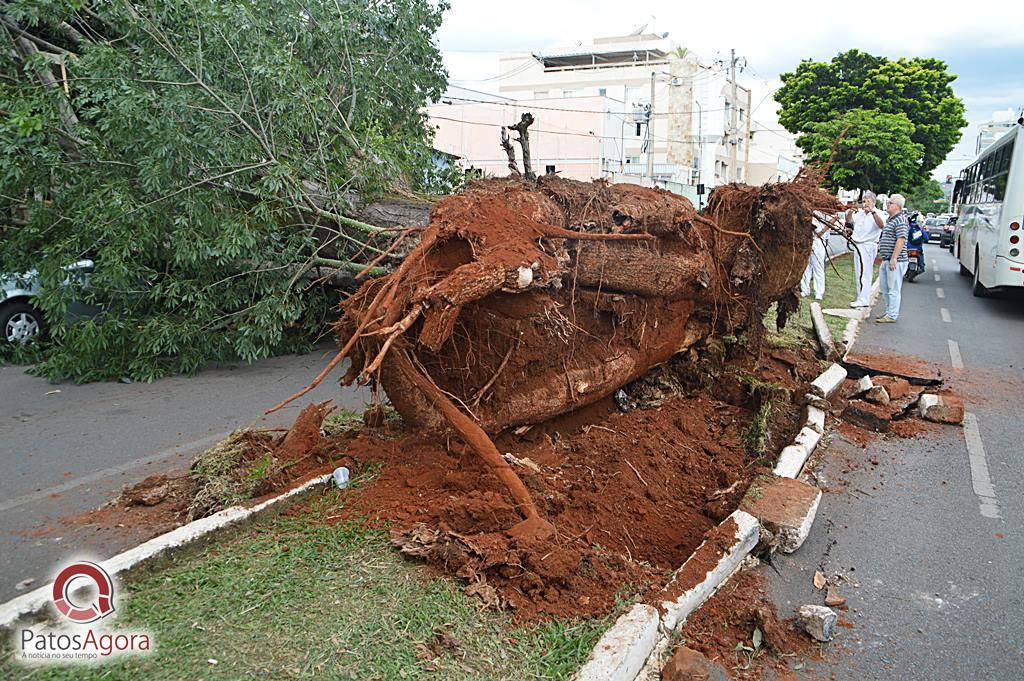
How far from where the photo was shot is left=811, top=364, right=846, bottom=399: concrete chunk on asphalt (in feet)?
22.6

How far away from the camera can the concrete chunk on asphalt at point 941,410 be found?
678cm

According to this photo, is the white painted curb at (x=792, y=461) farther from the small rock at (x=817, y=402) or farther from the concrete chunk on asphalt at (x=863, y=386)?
the concrete chunk on asphalt at (x=863, y=386)

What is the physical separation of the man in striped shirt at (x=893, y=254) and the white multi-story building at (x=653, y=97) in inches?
877

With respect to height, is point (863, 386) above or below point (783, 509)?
below

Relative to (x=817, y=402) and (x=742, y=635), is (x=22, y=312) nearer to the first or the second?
(x=742, y=635)

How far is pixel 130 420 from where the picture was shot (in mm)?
6496

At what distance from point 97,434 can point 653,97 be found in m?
36.3

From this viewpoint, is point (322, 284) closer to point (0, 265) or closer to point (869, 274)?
point (0, 265)

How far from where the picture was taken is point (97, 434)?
6.11 m

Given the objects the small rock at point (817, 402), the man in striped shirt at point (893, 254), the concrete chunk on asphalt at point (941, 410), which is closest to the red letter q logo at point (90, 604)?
the small rock at point (817, 402)

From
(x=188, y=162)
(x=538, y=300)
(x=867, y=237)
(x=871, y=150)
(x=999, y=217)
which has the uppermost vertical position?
(x=871, y=150)

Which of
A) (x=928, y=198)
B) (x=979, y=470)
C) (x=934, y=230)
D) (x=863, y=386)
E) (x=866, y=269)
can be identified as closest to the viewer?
(x=979, y=470)

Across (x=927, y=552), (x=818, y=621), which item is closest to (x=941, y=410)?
(x=927, y=552)

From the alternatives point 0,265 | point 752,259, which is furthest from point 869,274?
point 0,265
